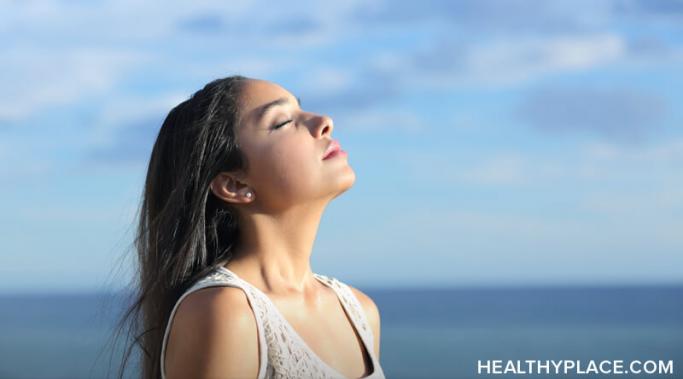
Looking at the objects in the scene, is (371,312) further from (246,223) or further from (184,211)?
(184,211)

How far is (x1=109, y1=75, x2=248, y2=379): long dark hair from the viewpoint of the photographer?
8.83ft

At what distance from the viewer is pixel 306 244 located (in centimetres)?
277

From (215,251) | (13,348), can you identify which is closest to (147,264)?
(215,251)

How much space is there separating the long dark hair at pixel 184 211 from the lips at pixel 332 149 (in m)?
0.22

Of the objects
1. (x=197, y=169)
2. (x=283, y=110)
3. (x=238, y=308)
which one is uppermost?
(x=283, y=110)

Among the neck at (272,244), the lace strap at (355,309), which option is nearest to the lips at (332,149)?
the neck at (272,244)

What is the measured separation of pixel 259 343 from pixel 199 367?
18 cm

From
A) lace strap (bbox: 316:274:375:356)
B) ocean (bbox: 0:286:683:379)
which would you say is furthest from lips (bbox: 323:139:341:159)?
ocean (bbox: 0:286:683:379)

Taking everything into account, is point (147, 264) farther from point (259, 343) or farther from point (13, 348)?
point (13, 348)

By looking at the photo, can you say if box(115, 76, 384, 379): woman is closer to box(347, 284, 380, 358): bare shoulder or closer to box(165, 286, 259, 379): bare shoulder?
box(165, 286, 259, 379): bare shoulder

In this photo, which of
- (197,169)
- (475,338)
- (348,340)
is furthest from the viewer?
(475,338)

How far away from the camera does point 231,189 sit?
8.89ft

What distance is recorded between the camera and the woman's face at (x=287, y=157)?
2637mm

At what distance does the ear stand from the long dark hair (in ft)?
0.07
